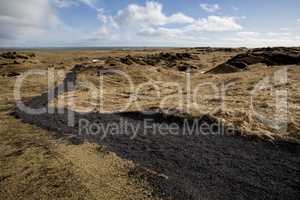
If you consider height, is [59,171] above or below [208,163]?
below

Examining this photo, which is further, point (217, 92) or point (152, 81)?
point (152, 81)

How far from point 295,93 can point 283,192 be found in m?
11.0

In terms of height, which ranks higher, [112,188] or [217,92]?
[217,92]

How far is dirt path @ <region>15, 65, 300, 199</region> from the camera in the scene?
21.2ft

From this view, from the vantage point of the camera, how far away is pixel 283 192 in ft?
21.0

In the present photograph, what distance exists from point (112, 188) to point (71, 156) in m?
2.53

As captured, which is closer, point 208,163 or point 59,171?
point 59,171

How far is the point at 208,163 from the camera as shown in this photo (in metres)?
7.90

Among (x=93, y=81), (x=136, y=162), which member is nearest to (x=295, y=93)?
(x=136, y=162)

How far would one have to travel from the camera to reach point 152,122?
12039 mm

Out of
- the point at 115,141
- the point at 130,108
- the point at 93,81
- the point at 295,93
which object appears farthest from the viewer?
the point at 93,81

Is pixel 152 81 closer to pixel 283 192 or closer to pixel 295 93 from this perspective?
pixel 295 93

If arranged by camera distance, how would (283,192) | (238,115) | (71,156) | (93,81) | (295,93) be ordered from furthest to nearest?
(93,81)
(295,93)
(238,115)
(71,156)
(283,192)

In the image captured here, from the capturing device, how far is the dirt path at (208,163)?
21.2 feet
